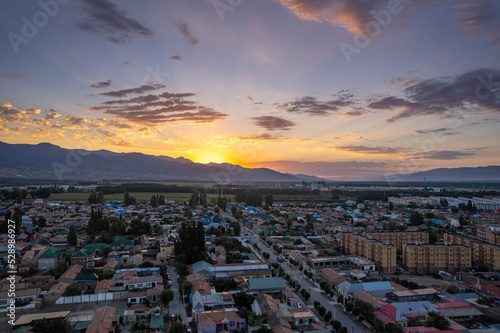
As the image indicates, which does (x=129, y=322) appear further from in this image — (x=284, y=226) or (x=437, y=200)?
(x=437, y=200)

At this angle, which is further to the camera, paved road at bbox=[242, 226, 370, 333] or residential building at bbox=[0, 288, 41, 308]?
residential building at bbox=[0, 288, 41, 308]

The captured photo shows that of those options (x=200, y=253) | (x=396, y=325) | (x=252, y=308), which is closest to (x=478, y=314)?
(x=396, y=325)

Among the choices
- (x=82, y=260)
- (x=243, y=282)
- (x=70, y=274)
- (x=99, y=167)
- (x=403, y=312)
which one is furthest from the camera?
(x=99, y=167)

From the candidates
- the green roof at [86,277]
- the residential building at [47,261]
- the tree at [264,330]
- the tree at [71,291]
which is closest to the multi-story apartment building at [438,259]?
the tree at [264,330]

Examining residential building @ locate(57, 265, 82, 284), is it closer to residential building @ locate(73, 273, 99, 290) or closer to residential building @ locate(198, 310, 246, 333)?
residential building @ locate(73, 273, 99, 290)

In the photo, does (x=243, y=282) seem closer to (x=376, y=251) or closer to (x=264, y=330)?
(x=264, y=330)

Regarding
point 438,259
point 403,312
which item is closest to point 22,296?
point 403,312

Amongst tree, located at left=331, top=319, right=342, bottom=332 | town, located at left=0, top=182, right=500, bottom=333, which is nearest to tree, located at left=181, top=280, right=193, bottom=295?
town, located at left=0, top=182, right=500, bottom=333
